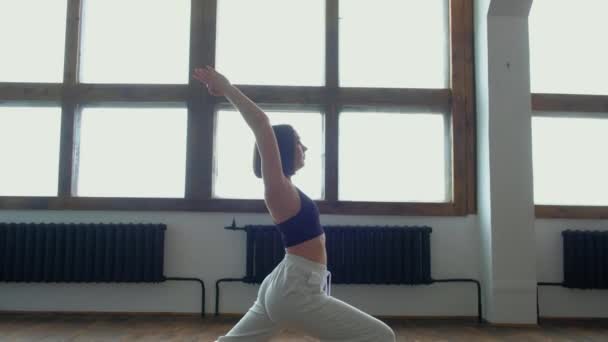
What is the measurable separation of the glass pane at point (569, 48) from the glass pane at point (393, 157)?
1010 mm

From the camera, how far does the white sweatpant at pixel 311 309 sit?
153 cm

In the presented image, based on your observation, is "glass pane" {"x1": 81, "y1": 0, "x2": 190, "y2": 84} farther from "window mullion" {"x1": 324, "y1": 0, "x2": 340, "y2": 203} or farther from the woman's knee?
the woman's knee

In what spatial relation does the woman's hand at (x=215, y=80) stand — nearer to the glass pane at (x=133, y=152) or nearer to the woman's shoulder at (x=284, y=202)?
the woman's shoulder at (x=284, y=202)

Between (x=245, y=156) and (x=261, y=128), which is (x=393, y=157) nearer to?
(x=245, y=156)

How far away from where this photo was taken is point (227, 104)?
14.5 feet

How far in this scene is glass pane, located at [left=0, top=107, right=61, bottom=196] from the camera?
4371mm

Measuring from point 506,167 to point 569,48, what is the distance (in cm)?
136

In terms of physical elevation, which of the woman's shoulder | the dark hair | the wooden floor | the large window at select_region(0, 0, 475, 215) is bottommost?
the wooden floor

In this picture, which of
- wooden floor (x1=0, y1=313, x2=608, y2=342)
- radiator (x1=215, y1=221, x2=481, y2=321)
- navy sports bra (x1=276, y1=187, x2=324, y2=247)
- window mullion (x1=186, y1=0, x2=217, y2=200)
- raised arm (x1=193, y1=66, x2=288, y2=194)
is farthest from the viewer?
window mullion (x1=186, y1=0, x2=217, y2=200)

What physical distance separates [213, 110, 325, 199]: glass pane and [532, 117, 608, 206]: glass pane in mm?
1885

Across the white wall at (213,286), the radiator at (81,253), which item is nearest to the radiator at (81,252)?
the radiator at (81,253)

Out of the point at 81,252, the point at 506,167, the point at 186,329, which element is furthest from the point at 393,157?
the point at 81,252

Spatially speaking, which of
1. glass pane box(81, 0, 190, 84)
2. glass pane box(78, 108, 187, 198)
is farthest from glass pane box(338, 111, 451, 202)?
glass pane box(81, 0, 190, 84)

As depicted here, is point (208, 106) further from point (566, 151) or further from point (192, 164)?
point (566, 151)
